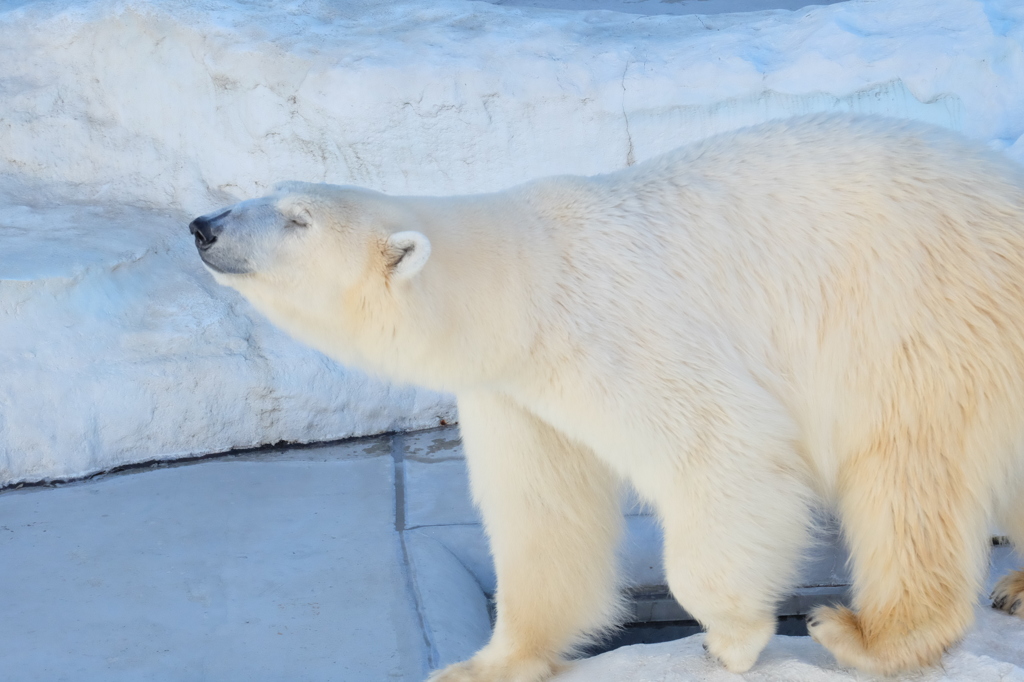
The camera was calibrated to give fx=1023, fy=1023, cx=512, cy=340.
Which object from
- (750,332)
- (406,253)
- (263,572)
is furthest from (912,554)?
(263,572)

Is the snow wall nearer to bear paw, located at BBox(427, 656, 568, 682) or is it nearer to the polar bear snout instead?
bear paw, located at BBox(427, 656, 568, 682)

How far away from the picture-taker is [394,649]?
9.00 ft

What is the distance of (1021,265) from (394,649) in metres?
1.80

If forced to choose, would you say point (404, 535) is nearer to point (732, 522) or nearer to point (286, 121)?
point (732, 522)

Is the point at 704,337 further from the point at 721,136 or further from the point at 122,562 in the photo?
the point at 122,562

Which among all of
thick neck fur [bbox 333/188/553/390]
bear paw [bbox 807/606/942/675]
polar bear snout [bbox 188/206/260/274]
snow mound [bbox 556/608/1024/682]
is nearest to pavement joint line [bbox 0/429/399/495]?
snow mound [bbox 556/608/1024/682]

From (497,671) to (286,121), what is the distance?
2.62 m

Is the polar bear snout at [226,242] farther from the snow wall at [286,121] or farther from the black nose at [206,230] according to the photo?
the snow wall at [286,121]

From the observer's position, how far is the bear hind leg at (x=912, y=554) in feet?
6.86

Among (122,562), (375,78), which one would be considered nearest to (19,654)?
(122,562)

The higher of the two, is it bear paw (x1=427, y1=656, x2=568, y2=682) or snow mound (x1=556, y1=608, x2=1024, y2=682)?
snow mound (x1=556, y1=608, x2=1024, y2=682)

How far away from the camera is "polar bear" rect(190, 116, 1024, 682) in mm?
2059

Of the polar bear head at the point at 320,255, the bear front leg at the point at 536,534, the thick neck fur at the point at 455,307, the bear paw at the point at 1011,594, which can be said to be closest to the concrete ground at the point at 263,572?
the bear front leg at the point at 536,534

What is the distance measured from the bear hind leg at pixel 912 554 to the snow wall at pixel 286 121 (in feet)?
7.43
